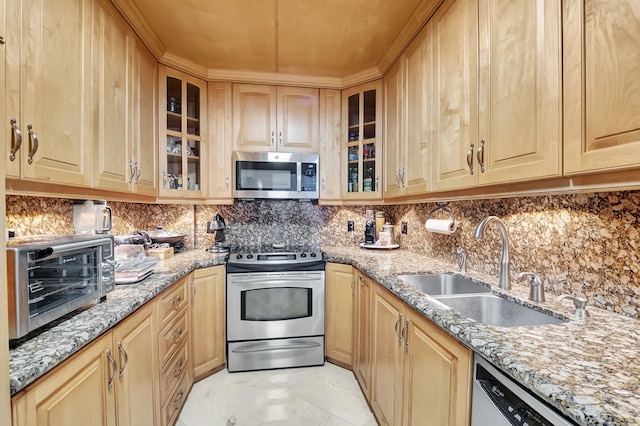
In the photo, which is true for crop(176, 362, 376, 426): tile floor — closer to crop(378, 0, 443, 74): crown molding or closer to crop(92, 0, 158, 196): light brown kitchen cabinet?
crop(92, 0, 158, 196): light brown kitchen cabinet

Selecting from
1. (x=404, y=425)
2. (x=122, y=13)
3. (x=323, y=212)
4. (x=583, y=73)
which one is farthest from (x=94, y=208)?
(x=583, y=73)

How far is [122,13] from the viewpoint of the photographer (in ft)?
5.28

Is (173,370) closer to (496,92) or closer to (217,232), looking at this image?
(217,232)

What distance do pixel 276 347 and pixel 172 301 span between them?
957 mm

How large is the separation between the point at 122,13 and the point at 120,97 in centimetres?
47

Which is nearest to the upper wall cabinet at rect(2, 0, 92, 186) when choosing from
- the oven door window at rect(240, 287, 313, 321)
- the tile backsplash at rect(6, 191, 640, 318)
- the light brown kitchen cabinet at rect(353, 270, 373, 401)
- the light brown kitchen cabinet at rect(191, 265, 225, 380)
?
the tile backsplash at rect(6, 191, 640, 318)

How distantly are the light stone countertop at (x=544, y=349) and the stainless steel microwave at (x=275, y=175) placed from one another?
1.32 metres

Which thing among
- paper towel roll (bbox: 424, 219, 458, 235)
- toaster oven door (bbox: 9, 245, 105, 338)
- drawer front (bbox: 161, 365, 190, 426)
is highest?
paper towel roll (bbox: 424, 219, 458, 235)

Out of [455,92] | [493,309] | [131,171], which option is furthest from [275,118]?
[493,309]

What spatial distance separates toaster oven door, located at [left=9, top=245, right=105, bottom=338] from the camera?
0.75 m

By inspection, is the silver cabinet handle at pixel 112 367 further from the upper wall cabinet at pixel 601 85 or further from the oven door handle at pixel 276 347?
the upper wall cabinet at pixel 601 85

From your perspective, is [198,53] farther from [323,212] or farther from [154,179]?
[323,212]

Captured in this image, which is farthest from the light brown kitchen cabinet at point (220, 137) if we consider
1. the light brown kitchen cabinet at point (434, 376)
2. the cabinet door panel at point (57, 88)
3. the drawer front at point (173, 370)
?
the light brown kitchen cabinet at point (434, 376)

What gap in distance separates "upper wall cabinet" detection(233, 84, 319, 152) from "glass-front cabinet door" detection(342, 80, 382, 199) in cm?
30
